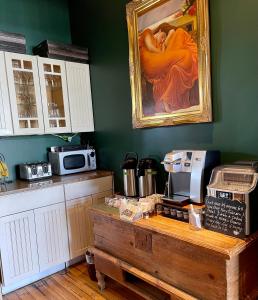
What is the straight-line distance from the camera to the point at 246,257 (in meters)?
1.38

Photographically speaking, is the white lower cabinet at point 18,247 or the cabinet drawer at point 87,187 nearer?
the white lower cabinet at point 18,247

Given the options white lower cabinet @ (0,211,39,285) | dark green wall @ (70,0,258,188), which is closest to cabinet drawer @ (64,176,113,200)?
dark green wall @ (70,0,258,188)

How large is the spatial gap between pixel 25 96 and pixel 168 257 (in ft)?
6.77

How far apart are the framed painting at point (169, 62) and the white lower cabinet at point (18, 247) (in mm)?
1359

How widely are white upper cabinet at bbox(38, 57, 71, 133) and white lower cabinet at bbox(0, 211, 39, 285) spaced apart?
96cm

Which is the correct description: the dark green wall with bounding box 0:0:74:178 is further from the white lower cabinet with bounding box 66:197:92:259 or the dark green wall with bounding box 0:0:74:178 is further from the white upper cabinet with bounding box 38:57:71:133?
the white lower cabinet with bounding box 66:197:92:259

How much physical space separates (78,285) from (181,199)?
1.29m

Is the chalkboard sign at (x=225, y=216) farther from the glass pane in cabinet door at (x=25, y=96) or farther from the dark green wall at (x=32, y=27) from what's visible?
the dark green wall at (x=32, y=27)

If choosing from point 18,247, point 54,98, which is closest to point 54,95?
point 54,98

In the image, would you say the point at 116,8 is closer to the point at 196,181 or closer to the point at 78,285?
the point at 196,181

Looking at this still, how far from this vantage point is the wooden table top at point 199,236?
50.8 inches

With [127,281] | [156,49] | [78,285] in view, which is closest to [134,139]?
[156,49]

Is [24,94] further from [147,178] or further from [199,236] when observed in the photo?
[199,236]

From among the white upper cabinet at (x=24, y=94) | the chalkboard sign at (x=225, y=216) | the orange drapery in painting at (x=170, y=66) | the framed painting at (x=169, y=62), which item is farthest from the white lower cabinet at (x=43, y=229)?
the chalkboard sign at (x=225, y=216)
